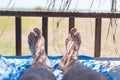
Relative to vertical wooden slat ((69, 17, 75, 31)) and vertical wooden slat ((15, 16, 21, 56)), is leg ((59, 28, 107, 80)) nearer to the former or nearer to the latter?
vertical wooden slat ((69, 17, 75, 31))

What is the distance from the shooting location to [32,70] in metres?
1.93

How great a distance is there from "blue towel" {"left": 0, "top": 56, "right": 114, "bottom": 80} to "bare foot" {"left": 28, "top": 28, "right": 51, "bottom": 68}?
12 cm

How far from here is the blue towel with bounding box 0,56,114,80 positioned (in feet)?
7.39

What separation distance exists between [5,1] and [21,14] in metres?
0.41

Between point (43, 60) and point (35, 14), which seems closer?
point (43, 60)

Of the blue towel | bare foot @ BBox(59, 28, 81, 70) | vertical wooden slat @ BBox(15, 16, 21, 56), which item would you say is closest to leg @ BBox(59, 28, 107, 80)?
bare foot @ BBox(59, 28, 81, 70)

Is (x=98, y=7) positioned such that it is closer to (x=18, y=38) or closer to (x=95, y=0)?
(x=95, y=0)

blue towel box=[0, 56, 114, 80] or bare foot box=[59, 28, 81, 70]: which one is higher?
bare foot box=[59, 28, 81, 70]

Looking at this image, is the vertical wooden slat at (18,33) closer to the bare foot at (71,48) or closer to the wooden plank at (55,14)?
the wooden plank at (55,14)

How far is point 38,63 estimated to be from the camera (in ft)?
7.27

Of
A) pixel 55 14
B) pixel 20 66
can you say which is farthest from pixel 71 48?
pixel 20 66

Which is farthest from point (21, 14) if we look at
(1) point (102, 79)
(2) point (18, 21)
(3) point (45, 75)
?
(1) point (102, 79)

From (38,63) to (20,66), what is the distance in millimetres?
311

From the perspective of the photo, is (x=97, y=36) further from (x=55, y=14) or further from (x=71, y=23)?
(x=55, y=14)
